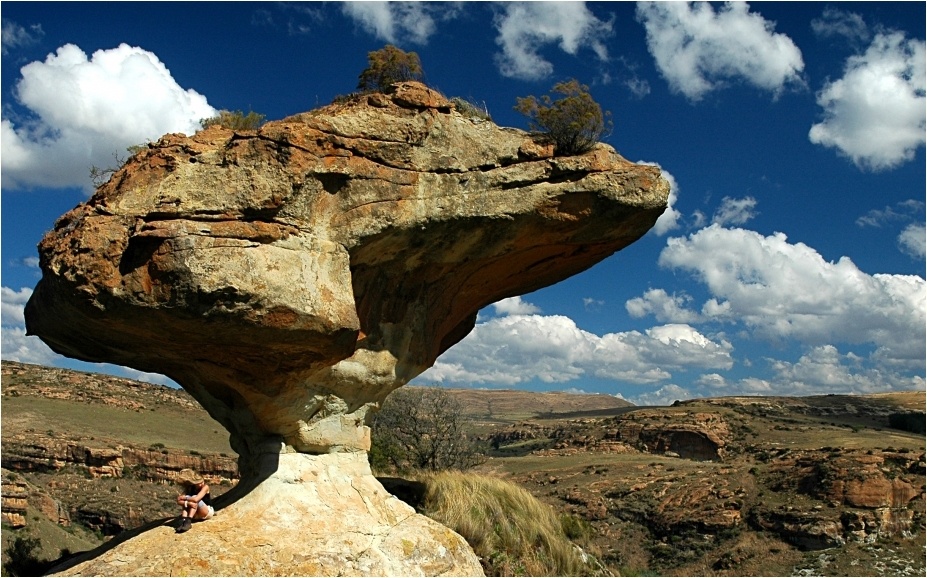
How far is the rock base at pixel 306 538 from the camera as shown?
9.34m

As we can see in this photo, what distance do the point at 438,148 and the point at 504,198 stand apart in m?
1.17

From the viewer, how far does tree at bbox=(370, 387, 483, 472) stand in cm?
2558

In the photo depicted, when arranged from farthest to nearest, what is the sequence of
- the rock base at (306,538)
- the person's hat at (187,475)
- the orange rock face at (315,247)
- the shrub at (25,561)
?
the person's hat at (187,475) → the shrub at (25,561) → the rock base at (306,538) → the orange rock face at (315,247)

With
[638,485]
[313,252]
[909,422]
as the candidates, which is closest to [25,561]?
[313,252]

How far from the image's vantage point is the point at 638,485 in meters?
50.6

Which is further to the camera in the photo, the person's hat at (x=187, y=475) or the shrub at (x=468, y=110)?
the person's hat at (x=187, y=475)

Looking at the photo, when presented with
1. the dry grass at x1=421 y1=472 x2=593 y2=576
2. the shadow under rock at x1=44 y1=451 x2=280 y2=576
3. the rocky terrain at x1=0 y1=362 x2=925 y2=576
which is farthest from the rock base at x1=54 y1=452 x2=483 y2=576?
the rocky terrain at x1=0 y1=362 x2=925 y2=576

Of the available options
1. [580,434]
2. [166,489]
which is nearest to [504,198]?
[166,489]

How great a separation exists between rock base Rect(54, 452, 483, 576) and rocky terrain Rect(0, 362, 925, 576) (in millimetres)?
14706

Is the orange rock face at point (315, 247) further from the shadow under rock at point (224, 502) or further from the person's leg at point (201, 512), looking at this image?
the person's leg at point (201, 512)

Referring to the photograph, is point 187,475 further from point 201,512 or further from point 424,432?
point 201,512

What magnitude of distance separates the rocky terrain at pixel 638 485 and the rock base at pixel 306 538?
14706mm

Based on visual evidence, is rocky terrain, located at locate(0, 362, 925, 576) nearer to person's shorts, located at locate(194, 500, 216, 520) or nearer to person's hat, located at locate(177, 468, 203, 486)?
person's hat, located at locate(177, 468, 203, 486)

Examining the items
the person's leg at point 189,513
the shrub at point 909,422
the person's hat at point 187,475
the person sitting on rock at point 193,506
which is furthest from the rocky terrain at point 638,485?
the person's leg at point 189,513
